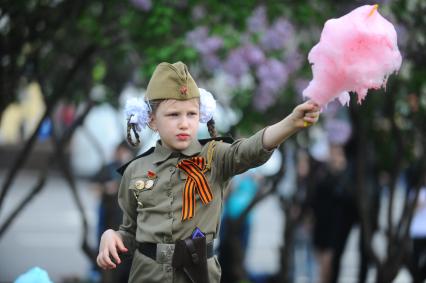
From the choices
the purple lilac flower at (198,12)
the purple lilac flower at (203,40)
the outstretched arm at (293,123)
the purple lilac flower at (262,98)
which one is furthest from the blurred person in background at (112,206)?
the outstretched arm at (293,123)

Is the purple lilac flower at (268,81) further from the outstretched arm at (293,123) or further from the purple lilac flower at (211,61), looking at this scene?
the outstretched arm at (293,123)

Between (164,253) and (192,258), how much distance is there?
0.51 ft

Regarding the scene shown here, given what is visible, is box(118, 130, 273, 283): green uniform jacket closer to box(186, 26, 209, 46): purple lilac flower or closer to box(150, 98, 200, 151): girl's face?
box(150, 98, 200, 151): girl's face

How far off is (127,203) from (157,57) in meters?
2.67

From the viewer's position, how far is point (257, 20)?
8.48 metres

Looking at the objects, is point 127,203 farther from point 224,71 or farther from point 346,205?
point 346,205

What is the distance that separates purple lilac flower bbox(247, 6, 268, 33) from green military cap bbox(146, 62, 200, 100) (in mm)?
3695

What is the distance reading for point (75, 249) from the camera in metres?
16.6

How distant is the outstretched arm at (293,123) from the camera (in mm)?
4160

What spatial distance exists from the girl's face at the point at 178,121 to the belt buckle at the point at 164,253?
476 mm

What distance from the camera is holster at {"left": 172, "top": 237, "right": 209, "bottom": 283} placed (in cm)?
460

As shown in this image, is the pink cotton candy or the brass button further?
the brass button

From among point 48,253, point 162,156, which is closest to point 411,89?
point 162,156

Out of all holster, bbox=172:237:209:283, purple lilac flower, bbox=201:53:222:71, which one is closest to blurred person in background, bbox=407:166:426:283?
purple lilac flower, bbox=201:53:222:71
